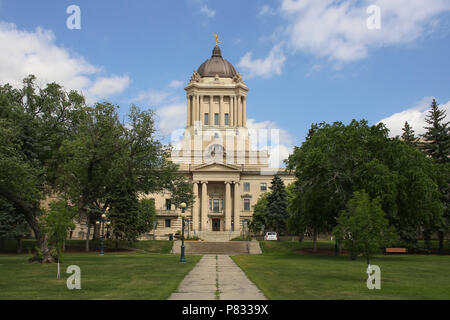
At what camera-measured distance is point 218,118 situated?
306ft

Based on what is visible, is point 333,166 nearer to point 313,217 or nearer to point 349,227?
point 313,217

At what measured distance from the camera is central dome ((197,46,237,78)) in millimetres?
96500

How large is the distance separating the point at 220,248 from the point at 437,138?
24.4 m

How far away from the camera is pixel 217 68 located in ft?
319

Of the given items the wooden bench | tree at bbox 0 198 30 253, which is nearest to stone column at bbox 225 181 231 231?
the wooden bench

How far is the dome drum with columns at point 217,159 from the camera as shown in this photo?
7950 centimetres

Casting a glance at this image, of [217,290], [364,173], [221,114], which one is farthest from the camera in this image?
[221,114]

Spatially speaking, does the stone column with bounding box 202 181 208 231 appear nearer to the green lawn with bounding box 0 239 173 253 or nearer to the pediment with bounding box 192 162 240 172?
the pediment with bounding box 192 162 240 172

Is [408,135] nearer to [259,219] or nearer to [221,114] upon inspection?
[259,219]

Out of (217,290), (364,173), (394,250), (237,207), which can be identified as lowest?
(394,250)

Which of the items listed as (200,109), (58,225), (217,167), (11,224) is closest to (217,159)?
(217,167)

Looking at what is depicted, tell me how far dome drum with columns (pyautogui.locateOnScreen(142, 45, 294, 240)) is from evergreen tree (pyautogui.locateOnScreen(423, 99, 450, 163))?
113 feet

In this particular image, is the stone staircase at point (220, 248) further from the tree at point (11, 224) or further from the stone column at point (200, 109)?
the stone column at point (200, 109)
